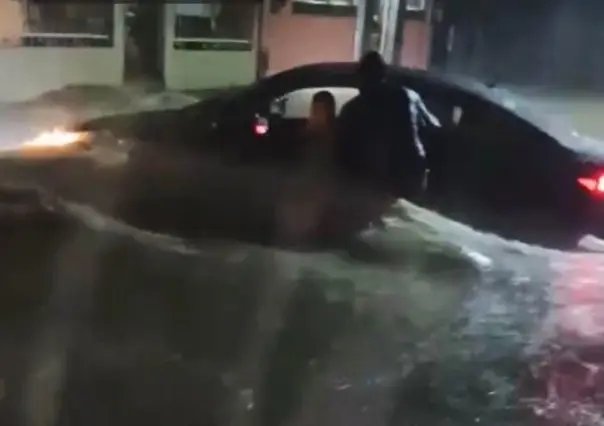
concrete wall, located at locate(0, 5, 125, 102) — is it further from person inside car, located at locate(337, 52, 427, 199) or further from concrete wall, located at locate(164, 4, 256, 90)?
person inside car, located at locate(337, 52, 427, 199)

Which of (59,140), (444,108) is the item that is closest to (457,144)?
(444,108)

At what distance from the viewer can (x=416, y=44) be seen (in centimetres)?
95

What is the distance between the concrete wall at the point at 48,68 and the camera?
0.89 m

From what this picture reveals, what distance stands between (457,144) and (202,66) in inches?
11.1

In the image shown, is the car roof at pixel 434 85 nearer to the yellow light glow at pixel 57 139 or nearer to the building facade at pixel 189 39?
the building facade at pixel 189 39

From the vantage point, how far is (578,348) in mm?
1035

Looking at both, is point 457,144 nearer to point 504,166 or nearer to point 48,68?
point 504,166

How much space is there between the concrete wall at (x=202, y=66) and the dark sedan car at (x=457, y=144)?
0.01 metres

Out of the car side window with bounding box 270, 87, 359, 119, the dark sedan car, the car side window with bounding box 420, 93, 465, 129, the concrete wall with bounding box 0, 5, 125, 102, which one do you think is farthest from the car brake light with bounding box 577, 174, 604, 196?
the concrete wall with bounding box 0, 5, 125, 102

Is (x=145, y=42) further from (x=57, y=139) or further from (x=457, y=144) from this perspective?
(x=457, y=144)

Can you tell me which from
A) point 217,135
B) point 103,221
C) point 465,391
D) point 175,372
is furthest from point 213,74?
point 465,391

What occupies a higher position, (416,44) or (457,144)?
(416,44)

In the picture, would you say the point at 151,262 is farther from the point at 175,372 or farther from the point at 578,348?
the point at 578,348

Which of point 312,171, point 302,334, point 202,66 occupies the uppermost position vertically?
point 202,66
